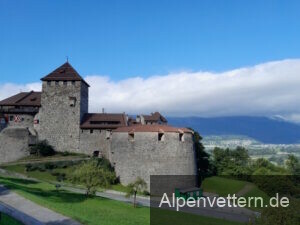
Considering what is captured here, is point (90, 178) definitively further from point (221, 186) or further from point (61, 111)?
point (61, 111)

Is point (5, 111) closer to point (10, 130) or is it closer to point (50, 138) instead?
point (10, 130)

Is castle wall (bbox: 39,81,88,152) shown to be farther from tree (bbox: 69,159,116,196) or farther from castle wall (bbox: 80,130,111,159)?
tree (bbox: 69,159,116,196)

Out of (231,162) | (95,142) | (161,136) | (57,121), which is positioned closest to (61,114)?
(57,121)

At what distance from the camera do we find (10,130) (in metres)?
50.9

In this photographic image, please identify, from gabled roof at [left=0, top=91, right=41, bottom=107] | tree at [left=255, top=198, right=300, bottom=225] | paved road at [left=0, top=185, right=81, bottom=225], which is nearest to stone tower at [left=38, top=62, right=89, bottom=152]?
gabled roof at [left=0, top=91, right=41, bottom=107]

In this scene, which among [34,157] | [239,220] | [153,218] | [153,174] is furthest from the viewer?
[34,157]

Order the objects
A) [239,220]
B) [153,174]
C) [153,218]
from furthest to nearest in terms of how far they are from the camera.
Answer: [153,174], [239,220], [153,218]

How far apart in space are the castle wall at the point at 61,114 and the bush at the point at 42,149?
103 centimetres

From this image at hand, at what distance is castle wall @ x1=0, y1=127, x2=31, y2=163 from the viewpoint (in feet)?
165

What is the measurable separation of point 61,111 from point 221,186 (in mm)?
26371

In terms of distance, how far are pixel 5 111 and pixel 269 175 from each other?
42.6 meters

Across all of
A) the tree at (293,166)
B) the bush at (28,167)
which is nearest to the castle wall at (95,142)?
the bush at (28,167)

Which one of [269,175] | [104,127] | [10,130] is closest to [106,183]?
[104,127]

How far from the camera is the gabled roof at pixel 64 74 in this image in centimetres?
5228
